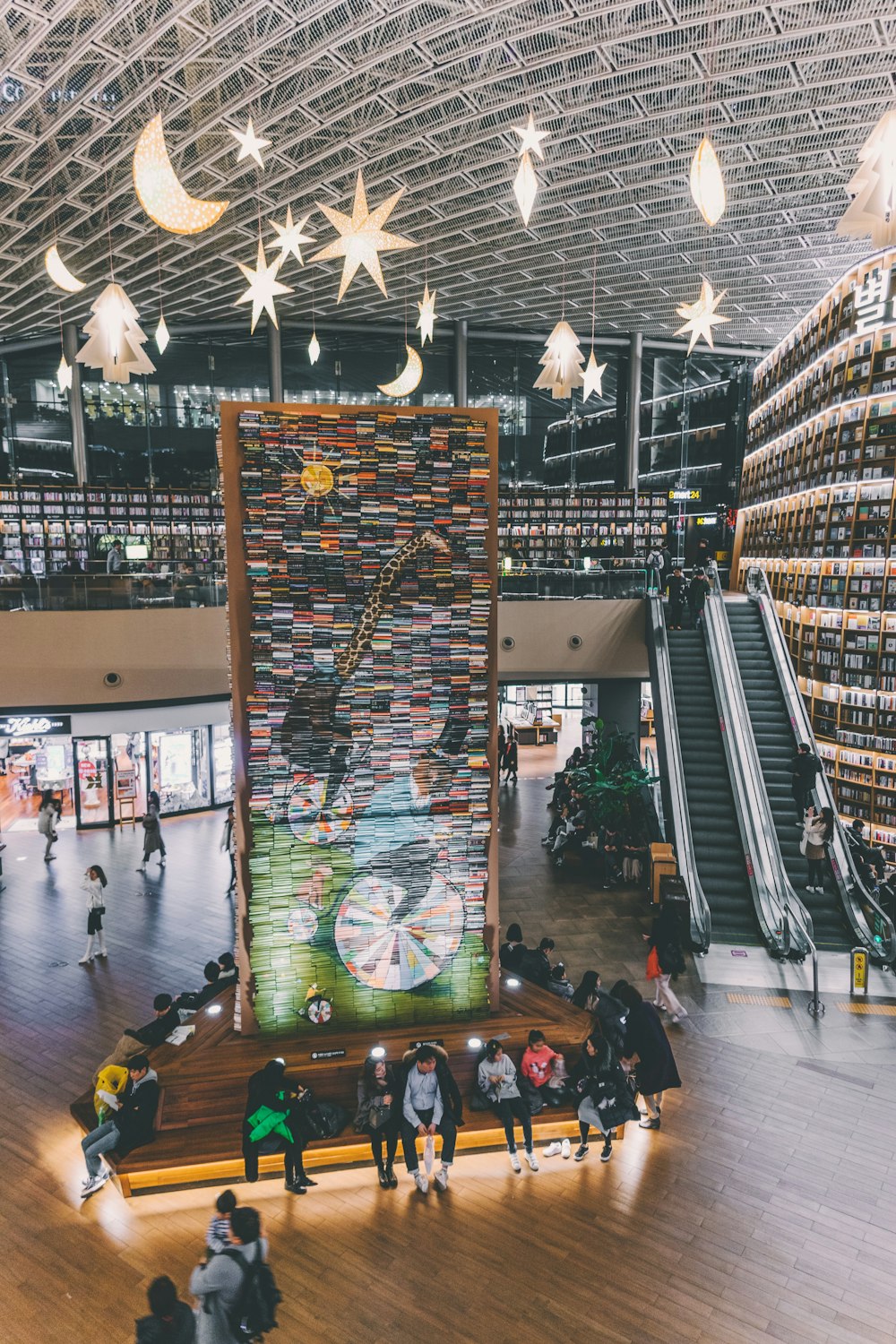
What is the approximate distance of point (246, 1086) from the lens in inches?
239

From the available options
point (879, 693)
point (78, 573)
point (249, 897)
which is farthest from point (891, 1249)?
point (78, 573)

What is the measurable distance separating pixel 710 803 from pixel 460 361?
15709 mm

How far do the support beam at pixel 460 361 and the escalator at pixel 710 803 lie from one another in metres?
12.5

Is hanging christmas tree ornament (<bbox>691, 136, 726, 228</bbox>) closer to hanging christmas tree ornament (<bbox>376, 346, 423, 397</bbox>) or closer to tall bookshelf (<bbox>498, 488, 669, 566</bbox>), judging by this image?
hanging christmas tree ornament (<bbox>376, 346, 423, 397</bbox>)

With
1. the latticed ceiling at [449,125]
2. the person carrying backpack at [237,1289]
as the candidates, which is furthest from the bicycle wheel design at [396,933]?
the latticed ceiling at [449,125]

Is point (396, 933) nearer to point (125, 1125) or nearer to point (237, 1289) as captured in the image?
point (125, 1125)

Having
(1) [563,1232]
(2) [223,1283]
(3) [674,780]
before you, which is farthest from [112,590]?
(1) [563,1232]

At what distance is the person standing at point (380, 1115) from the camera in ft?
Result: 17.9

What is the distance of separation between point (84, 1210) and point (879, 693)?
1223 cm

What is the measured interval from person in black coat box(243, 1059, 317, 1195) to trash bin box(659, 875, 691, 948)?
15.6ft

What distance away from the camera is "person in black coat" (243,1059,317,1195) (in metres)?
5.32

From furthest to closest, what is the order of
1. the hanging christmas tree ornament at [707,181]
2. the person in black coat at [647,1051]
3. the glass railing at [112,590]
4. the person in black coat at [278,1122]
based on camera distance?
the glass railing at [112,590]
the person in black coat at [647,1051]
the person in black coat at [278,1122]
the hanging christmas tree ornament at [707,181]

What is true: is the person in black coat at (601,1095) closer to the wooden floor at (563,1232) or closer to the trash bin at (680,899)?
the wooden floor at (563,1232)

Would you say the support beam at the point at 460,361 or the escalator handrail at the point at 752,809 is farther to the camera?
the support beam at the point at 460,361
